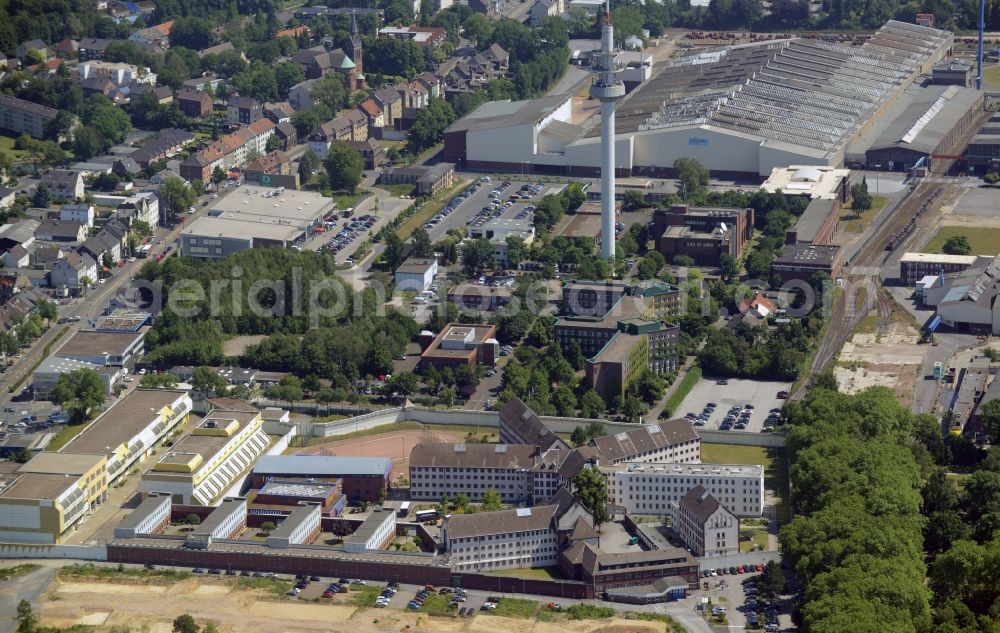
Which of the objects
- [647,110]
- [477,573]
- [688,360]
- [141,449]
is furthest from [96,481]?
[647,110]

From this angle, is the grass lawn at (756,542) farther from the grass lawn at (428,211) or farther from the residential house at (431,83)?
the residential house at (431,83)

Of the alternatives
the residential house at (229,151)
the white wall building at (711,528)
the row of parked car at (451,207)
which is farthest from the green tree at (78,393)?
the residential house at (229,151)

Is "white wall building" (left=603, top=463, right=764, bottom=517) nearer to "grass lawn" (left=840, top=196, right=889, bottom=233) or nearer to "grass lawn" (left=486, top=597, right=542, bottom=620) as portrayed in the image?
"grass lawn" (left=486, top=597, right=542, bottom=620)

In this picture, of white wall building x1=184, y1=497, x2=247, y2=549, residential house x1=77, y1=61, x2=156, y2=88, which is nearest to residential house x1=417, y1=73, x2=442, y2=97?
residential house x1=77, y1=61, x2=156, y2=88

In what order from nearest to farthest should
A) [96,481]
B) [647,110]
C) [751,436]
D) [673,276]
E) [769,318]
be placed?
[96,481] → [751,436] → [769,318] → [673,276] → [647,110]

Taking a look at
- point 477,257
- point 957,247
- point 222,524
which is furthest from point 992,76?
point 222,524

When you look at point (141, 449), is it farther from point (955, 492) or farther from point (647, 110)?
point (647, 110)
